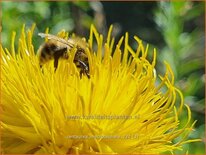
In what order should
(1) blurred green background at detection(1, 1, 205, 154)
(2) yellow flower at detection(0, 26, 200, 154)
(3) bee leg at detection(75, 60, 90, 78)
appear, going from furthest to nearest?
(1) blurred green background at detection(1, 1, 205, 154)
(3) bee leg at detection(75, 60, 90, 78)
(2) yellow flower at detection(0, 26, 200, 154)

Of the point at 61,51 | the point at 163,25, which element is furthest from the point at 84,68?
the point at 163,25

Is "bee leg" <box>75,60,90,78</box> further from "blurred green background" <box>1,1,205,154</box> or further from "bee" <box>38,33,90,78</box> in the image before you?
"blurred green background" <box>1,1,205,154</box>

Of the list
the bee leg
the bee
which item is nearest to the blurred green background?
the bee

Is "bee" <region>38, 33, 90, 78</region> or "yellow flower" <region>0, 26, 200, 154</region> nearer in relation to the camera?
"yellow flower" <region>0, 26, 200, 154</region>

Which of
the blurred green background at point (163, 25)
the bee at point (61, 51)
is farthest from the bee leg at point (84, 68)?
the blurred green background at point (163, 25)

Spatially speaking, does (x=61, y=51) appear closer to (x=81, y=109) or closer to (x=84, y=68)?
(x=84, y=68)

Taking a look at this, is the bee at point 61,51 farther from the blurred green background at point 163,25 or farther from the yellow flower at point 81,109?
the blurred green background at point 163,25

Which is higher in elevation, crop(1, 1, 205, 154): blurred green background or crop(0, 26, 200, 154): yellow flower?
crop(1, 1, 205, 154): blurred green background
